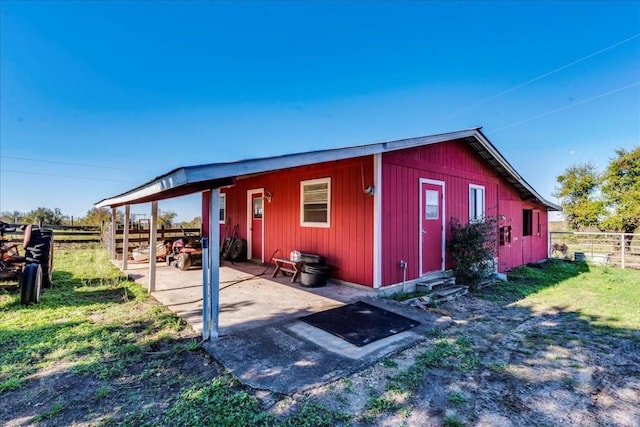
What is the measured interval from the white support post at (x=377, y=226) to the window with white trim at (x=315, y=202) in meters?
1.15

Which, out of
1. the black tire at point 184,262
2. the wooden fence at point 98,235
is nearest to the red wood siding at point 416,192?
the black tire at point 184,262

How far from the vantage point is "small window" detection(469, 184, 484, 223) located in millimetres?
7631

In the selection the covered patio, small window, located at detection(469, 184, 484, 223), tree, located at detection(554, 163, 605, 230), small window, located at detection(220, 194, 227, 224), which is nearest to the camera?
the covered patio

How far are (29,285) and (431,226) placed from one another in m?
7.15

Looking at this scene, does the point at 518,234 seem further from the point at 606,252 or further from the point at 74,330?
the point at 74,330

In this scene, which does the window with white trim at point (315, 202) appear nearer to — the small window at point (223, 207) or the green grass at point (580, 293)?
the green grass at point (580, 293)

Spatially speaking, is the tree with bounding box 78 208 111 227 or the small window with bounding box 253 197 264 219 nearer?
the small window with bounding box 253 197 264 219

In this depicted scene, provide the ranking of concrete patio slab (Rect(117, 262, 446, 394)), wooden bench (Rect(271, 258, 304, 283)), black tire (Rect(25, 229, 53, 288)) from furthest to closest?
wooden bench (Rect(271, 258, 304, 283)), black tire (Rect(25, 229, 53, 288)), concrete patio slab (Rect(117, 262, 446, 394))

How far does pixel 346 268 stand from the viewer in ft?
18.8

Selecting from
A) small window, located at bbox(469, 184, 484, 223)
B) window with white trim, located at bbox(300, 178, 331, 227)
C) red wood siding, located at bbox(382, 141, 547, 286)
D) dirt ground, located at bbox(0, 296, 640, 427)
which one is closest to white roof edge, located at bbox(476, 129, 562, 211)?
red wood siding, located at bbox(382, 141, 547, 286)

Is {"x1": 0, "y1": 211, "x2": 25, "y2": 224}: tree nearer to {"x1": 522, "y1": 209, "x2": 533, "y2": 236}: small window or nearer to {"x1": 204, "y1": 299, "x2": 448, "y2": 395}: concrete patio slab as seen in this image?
{"x1": 204, "y1": 299, "x2": 448, "y2": 395}: concrete patio slab

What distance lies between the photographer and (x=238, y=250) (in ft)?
28.1

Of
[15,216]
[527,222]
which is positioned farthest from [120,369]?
[15,216]

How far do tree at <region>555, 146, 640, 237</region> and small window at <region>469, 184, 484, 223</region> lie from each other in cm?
1551
